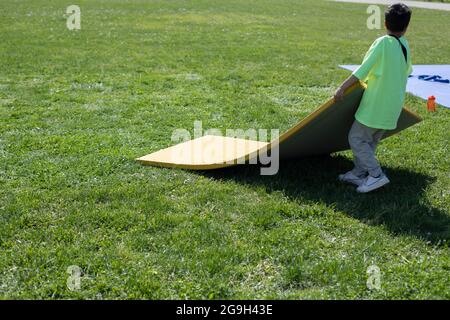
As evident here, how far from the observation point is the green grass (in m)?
3.41

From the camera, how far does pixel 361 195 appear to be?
4.61 meters

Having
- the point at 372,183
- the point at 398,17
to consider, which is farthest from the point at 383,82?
the point at 372,183

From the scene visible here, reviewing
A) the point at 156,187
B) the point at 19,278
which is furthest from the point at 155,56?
the point at 19,278

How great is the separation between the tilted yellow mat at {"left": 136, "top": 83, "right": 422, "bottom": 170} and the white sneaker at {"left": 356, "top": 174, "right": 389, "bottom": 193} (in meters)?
0.57

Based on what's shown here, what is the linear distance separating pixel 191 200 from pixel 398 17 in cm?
220

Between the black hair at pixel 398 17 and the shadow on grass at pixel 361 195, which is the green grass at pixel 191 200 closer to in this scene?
the shadow on grass at pixel 361 195

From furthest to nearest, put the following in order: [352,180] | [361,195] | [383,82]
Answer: [352,180] < [361,195] < [383,82]

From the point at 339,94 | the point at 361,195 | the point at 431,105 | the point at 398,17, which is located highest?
the point at 398,17

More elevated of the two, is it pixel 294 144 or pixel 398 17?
pixel 398 17

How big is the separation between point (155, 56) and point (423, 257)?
323 inches

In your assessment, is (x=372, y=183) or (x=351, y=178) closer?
(x=372, y=183)

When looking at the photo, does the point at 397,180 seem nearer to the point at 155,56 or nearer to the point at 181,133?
the point at 181,133

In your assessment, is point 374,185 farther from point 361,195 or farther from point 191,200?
point 191,200

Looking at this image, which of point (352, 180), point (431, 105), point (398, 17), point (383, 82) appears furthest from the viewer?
point (431, 105)
